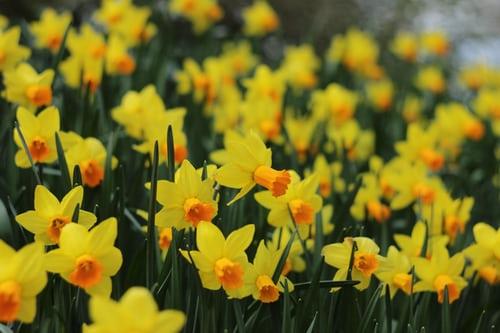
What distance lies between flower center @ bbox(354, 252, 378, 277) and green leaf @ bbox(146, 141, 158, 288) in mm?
376

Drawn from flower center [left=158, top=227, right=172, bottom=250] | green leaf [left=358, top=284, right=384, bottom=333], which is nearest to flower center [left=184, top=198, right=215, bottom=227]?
flower center [left=158, top=227, right=172, bottom=250]

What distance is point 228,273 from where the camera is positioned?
115cm

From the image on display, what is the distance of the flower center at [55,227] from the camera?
1.19 metres

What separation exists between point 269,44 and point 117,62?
2.94 meters

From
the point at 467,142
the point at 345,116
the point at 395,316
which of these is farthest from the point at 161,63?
the point at 395,316

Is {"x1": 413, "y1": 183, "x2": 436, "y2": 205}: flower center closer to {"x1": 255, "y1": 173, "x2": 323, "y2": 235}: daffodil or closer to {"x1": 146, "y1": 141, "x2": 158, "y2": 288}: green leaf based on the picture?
{"x1": 255, "y1": 173, "x2": 323, "y2": 235}: daffodil

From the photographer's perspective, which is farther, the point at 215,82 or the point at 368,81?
the point at 368,81

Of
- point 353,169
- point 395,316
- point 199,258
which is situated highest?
point 199,258

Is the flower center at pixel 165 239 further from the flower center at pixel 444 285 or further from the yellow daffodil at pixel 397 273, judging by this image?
the flower center at pixel 444 285

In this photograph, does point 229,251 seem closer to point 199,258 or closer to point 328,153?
point 199,258

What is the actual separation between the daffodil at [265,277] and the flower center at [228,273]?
0.08m

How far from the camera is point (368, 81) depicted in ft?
14.0

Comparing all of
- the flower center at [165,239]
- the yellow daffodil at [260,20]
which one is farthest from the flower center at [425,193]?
the yellow daffodil at [260,20]

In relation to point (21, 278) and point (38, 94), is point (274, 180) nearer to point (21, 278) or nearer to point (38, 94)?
point (21, 278)
